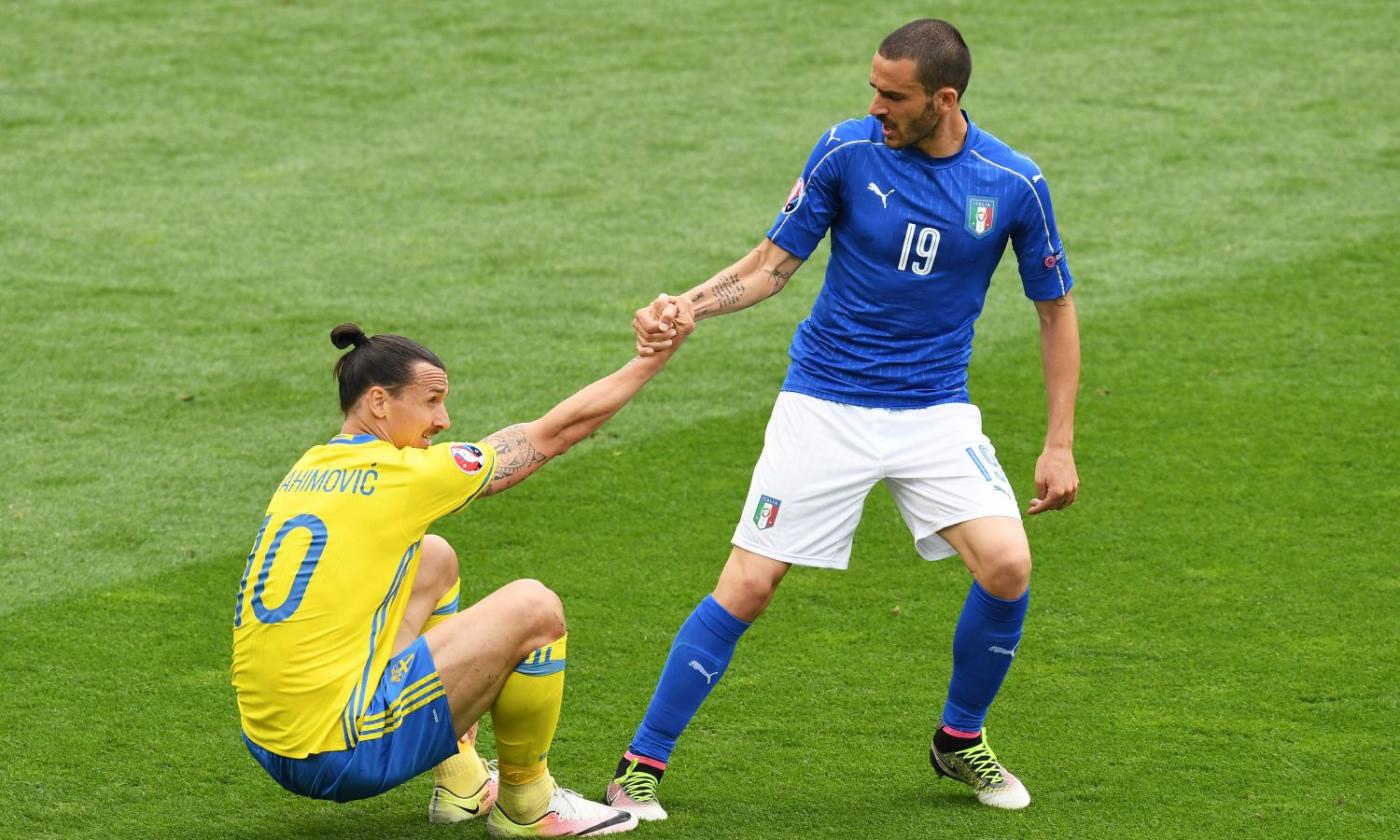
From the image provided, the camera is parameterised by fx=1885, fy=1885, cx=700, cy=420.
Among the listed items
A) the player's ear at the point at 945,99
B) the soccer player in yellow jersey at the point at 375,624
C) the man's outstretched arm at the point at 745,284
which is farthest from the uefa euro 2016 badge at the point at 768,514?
the player's ear at the point at 945,99

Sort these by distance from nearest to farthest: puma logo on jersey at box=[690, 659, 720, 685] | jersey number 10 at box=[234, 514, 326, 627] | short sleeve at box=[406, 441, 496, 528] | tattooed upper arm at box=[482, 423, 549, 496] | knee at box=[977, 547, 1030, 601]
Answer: jersey number 10 at box=[234, 514, 326, 627]
short sleeve at box=[406, 441, 496, 528]
tattooed upper arm at box=[482, 423, 549, 496]
knee at box=[977, 547, 1030, 601]
puma logo on jersey at box=[690, 659, 720, 685]

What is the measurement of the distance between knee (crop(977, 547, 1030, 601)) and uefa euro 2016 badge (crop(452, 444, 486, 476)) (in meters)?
1.30

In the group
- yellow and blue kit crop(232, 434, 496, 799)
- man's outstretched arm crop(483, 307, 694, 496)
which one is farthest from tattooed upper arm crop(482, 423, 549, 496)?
yellow and blue kit crop(232, 434, 496, 799)

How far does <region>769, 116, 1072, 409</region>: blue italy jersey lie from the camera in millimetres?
4789

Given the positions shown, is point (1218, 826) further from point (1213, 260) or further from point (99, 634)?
point (1213, 260)

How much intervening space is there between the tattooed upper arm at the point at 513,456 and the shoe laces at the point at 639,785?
2.70ft

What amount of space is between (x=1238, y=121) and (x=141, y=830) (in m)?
9.31

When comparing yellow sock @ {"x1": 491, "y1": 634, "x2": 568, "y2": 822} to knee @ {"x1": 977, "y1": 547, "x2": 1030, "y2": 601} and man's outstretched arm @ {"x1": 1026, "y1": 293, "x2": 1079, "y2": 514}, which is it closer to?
knee @ {"x1": 977, "y1": 547, "x2": 1030, "y2": 601}

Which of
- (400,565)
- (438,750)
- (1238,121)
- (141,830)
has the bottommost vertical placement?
(141,830)

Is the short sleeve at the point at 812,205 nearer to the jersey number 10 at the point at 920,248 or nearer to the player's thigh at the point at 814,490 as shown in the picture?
the jersey number 10 at the point at 920,248

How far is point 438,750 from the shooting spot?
4.37 m

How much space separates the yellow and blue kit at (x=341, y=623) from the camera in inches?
165

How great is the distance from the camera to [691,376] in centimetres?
848

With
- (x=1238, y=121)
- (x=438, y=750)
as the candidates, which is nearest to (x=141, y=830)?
(x=438, y=750)
